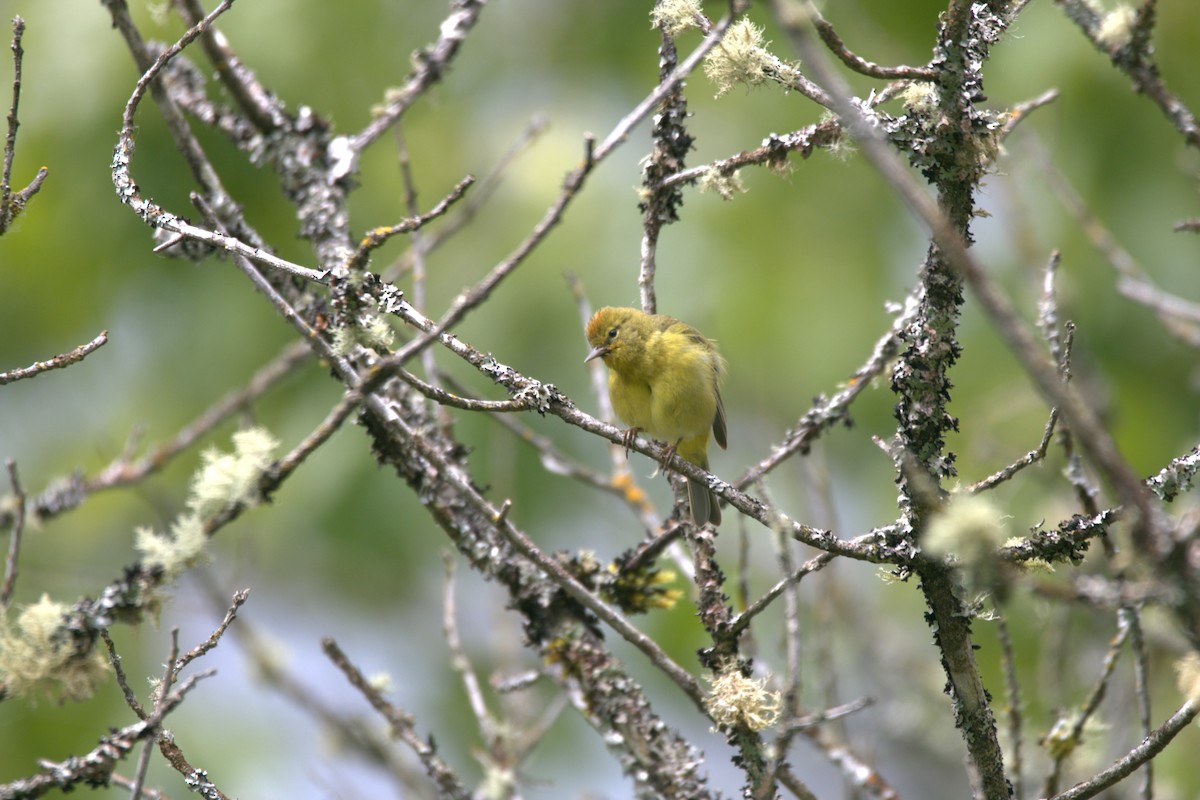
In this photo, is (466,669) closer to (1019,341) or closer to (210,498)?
(210,498)

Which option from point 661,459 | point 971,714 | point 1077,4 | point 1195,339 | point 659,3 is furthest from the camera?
point 1195,339

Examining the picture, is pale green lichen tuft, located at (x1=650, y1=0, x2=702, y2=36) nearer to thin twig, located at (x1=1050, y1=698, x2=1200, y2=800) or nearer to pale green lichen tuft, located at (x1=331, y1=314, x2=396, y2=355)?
pale green lichen tuft, located at (x1=331, y1=314, x2=396, y2=355)

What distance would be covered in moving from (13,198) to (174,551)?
1.11 m

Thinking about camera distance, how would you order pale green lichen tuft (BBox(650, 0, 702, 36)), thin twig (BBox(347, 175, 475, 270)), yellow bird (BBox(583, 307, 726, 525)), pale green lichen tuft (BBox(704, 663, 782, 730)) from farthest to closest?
yellow bird (BBox(583, 307, 726, 525)) < pale green lichen tuft (BBox(650, 0, 702, 36)) < pale green lichen tuft (BBox(704, 663, 782, 730)) < thin twig (BBox(347, 175, 475, 270))

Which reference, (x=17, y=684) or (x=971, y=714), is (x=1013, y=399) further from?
(x=17, y=684)

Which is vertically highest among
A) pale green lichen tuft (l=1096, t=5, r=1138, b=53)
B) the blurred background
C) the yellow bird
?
the blurred background

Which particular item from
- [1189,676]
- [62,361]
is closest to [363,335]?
[62,361]

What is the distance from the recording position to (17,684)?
313 cm

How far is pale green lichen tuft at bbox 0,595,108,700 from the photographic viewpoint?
10.3ft

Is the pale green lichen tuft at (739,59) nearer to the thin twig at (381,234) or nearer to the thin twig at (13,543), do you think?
the thin twig at (381,234)

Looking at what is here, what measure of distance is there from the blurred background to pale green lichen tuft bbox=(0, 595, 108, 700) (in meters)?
2.74

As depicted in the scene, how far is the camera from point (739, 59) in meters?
2.83

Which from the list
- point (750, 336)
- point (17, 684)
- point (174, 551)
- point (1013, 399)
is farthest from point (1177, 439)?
point (17, 684)

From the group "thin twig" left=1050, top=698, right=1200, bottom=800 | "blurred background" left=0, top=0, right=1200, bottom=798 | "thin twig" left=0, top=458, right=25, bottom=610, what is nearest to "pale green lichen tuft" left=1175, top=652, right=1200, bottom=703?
"thin twig" left=1050, top=698, right=1200, bottom=800
